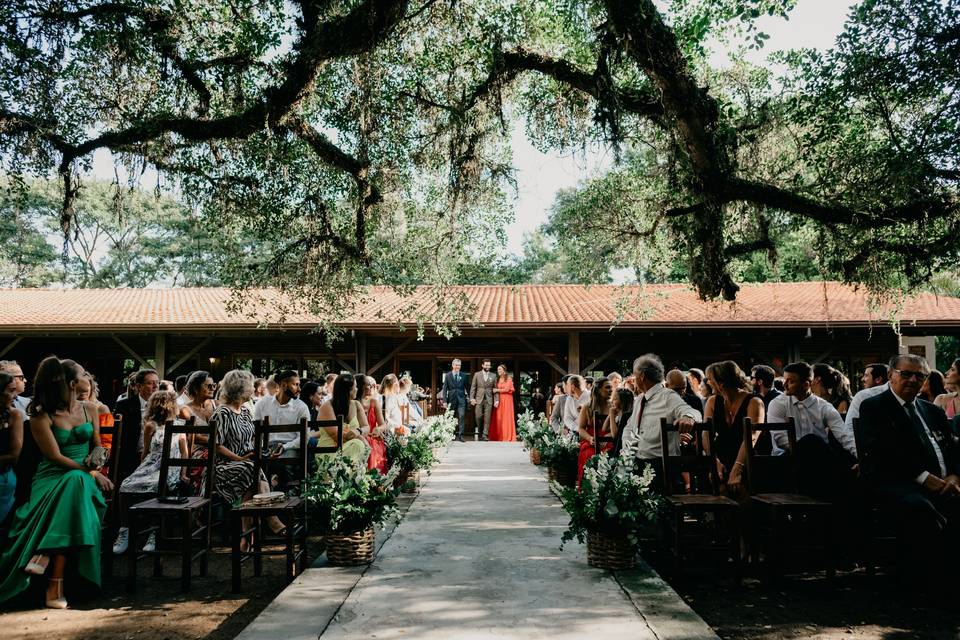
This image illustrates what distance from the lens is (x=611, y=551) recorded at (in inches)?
186

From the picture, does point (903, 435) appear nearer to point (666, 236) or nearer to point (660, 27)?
point (660, 27)

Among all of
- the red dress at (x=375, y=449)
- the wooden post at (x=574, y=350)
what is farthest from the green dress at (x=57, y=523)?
the wooden post at (x=574, y=350)

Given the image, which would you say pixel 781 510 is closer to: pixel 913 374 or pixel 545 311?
pixel 913 374

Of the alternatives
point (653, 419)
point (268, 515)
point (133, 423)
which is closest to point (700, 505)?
point (653, 419)

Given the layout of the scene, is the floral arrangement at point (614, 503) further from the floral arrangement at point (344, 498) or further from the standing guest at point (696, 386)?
the standing guest at point (696, 386)

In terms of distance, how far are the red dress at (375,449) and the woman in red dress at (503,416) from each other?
25.6ft

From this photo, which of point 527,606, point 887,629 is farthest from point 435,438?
point 887,629

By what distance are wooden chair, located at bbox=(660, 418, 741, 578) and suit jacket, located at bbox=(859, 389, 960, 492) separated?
1.02m

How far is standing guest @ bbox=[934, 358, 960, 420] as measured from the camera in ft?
19.6

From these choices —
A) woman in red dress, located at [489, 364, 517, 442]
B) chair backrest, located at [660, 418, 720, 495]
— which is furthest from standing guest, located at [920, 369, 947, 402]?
woman in red dress, located at [489, 364, 517, 442]

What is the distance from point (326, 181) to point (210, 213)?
161 cm

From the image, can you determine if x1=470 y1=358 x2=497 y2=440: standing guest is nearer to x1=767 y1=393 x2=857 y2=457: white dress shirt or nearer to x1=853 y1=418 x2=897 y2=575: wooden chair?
x1=767 y1=393 x2=857 y2=457: white dress shirt

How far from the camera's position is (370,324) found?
15477 mm

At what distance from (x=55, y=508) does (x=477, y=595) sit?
2.86 m
